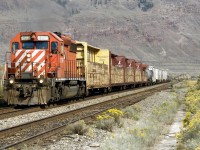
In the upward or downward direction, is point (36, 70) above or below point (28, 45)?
below

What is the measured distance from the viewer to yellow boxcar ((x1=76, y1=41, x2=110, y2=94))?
26020 millimetres

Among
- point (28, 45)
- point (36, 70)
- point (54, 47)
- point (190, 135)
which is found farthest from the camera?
point (28, 45)

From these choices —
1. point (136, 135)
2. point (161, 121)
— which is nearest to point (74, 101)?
point (161, 121)

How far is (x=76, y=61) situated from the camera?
25.5 m

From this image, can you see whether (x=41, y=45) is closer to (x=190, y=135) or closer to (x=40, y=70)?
(x=40, y=70)

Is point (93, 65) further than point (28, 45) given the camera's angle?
Yes

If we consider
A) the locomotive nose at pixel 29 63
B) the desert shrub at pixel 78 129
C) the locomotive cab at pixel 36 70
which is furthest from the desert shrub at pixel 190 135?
the locomotive nose at pixel 29 63

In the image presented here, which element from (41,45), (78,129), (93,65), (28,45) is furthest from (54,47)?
(78,129)

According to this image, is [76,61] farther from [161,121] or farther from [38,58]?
[161,121]

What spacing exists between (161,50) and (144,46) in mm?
8792

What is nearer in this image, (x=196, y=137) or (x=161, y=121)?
(x=196, y=137)

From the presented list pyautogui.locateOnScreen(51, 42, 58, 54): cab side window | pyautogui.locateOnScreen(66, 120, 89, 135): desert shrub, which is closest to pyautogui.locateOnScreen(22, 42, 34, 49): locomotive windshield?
pyautogui.locateOnScreen(51, 42, 58, 54): cab side window

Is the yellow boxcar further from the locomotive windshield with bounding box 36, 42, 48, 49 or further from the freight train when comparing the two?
the locomotive windshield with bounding box 36, 42, 48, 49

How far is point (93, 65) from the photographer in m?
28.2
